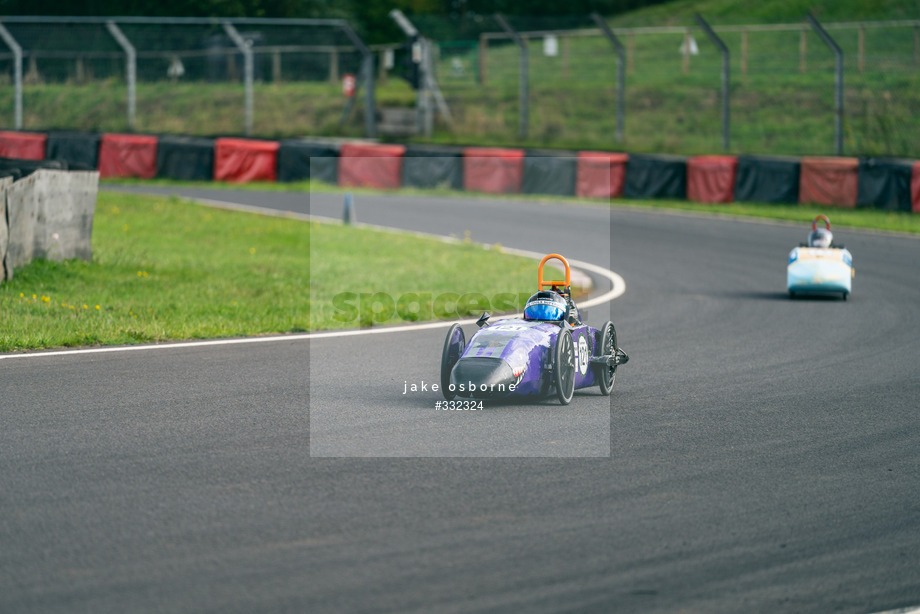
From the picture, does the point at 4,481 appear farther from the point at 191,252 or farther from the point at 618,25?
the point at 618,25

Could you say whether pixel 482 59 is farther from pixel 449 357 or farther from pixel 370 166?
pixel 449 357

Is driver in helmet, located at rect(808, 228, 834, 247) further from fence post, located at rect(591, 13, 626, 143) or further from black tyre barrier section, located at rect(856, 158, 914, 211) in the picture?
fence post, located at rect(591, 13, 626, 143)

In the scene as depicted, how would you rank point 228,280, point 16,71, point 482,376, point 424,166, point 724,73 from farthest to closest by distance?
point 16,71 → point 424,166 → point 724,73 → point 228,280 → point 482,376

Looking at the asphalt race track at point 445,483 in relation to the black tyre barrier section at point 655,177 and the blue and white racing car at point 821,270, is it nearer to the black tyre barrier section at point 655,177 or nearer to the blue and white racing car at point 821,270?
the blue and white racing car at point 821,270

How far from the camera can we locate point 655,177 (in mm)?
27109

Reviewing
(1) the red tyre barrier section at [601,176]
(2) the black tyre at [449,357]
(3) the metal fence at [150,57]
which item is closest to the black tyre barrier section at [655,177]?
(1) the red tyre barrier section at [601,176]

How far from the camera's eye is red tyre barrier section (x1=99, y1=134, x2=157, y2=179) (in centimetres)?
2930

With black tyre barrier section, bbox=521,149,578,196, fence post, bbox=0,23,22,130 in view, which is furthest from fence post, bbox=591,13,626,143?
fence post, bbox=0,23,22,130

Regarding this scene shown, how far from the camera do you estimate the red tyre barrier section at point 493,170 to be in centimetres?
2836

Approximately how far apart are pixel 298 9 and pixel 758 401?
154ft

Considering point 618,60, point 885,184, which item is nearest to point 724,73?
point 618,60

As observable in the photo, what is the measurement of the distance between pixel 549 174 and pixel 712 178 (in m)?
3.88

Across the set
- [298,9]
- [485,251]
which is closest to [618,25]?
[298,9]

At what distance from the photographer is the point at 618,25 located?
60156mm
